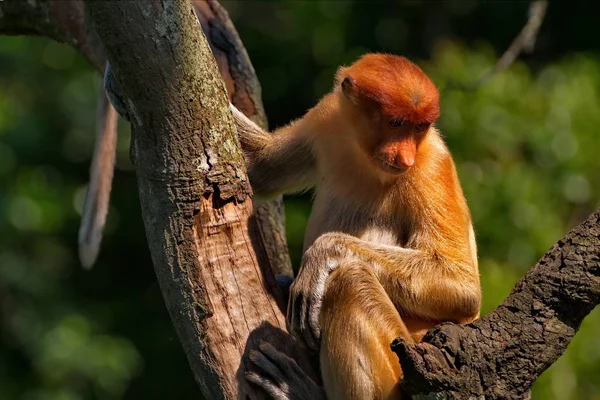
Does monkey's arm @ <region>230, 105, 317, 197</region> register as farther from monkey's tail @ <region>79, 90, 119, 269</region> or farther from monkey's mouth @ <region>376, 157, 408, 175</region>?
monkey's tail @ <region>79, 90, 119, 269</region>

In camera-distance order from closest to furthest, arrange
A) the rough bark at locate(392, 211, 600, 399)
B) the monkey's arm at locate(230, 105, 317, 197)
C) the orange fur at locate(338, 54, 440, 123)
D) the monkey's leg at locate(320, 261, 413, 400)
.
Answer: the rough bark at locate(392, 211, 600, 399) < the monkey's leg at locate(320, 261, 413, 400) < the orange fur at locate(338, 54, 440, 123) < the monkey's arm at locate(230, 105, 317, 197)

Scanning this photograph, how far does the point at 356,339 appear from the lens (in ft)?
15.0

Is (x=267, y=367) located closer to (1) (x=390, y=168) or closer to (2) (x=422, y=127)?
(1) (x=390, y=168)

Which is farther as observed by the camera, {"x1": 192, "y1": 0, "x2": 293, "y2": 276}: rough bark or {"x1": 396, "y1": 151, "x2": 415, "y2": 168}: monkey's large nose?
{"x1": 192, "y1": 0, "x2": 293, "y2": 276}: rough bark

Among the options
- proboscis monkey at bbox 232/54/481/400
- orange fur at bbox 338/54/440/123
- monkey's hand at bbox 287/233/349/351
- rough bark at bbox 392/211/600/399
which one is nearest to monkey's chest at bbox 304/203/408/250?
proboscis monkey at bbox 232/54/481/400

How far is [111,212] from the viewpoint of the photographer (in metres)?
15.5

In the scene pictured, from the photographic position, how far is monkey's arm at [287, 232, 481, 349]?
4.71m

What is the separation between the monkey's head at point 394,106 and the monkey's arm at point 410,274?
16.6 inches

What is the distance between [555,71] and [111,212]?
274 inches

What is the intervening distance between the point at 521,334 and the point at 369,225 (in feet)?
4.45

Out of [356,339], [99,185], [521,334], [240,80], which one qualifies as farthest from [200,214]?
[99,185]

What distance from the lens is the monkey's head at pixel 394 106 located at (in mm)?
4926

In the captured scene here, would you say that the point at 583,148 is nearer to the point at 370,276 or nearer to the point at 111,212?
the point at 370,276

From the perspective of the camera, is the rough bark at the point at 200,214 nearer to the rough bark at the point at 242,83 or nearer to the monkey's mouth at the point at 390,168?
the monkey's mouth at the point at 390,168
